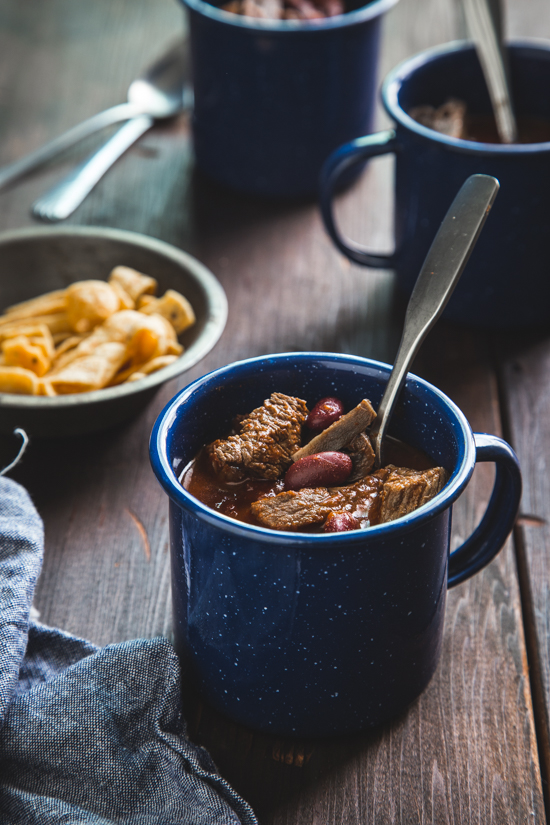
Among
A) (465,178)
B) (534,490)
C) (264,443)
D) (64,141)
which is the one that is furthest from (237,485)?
(64,141)

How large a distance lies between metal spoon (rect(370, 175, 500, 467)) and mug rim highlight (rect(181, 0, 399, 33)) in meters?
0.62

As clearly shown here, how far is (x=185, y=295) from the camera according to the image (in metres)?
1.16

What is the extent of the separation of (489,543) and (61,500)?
0.44 meters

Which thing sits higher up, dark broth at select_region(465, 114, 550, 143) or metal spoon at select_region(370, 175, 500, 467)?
metal spoon at select_region(370, 175, 500, 467)

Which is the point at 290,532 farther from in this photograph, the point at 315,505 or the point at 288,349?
the point at 288,349

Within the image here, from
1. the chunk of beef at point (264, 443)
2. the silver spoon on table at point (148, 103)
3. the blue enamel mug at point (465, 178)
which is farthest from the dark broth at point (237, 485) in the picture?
the silver spoon on table at point (148, 103)

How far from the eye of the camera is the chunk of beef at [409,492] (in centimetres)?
69

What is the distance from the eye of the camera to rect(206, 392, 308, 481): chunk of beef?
74 centimetres

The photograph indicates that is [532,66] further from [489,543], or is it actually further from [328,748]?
[328,748]

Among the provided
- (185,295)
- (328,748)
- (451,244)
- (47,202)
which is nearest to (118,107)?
(47,202)

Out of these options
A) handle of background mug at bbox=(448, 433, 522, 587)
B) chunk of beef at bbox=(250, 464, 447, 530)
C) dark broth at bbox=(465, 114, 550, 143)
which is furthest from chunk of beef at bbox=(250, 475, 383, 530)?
dark broth at bbox=(465, 114, 550, 143)

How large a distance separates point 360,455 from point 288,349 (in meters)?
0.46

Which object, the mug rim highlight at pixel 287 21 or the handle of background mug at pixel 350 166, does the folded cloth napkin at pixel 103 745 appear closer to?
the handle of background mug at pixel 350 166

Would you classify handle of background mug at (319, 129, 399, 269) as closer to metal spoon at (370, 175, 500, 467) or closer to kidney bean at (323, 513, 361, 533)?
metal spoon at (370, 175, 500, 467)
